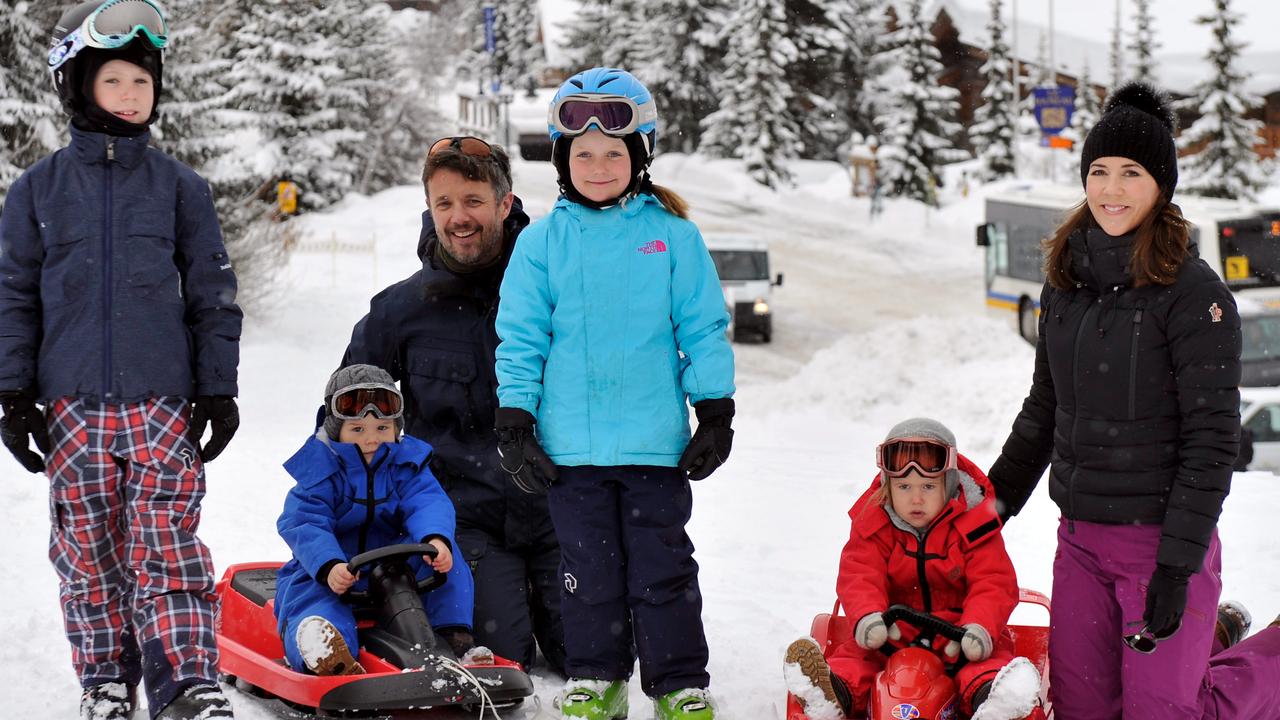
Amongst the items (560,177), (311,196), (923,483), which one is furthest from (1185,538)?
(311,196)

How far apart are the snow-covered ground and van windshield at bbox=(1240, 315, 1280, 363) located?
2.52 m

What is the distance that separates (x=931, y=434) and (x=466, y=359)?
6.34 feet

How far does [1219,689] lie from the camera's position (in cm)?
378

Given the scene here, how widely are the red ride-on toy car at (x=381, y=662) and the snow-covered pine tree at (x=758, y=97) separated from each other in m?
40.6

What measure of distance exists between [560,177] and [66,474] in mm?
1727

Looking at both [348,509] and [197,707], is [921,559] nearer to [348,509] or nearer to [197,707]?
[348,509]

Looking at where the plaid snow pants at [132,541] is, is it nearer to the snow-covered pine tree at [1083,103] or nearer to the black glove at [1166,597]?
the black glove at [1166,597]

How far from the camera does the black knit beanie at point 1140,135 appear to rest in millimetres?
3663

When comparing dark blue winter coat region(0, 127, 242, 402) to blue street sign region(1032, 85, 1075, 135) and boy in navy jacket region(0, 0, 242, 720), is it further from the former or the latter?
blue street sign region(1032, 85, 1075, 135)

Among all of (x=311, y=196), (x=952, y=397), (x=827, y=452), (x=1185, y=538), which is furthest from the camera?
(x=311, y=196)

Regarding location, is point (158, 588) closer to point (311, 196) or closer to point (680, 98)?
point (311, 196)

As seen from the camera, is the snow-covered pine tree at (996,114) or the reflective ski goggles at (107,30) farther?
the snow-covered pine tree at (996,114)

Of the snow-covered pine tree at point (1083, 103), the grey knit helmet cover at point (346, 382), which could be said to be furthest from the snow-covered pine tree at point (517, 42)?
the grey knit helmet cover at point (346, 382)

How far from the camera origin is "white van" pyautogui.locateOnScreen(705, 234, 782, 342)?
22.6 m
